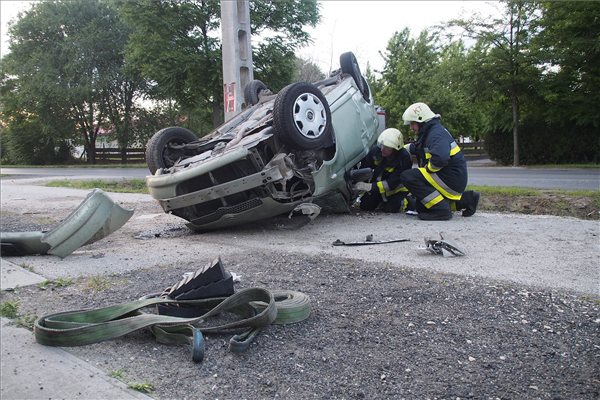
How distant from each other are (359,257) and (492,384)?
91.1 inches

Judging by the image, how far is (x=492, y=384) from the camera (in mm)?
2293

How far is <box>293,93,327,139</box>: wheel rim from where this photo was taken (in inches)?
211

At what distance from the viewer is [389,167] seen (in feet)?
23.3

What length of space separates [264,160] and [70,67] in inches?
1351

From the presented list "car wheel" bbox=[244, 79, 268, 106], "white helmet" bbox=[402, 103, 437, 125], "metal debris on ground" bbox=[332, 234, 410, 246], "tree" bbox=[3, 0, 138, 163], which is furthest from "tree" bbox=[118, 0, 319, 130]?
"metal debris on ground" bbox=[332, 234, 410, 246]

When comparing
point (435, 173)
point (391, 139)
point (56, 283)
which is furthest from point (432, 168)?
point (56, 283)

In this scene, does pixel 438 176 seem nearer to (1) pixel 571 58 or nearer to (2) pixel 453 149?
(2) pixel 453 149

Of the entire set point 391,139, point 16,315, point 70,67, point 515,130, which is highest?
point 70,67

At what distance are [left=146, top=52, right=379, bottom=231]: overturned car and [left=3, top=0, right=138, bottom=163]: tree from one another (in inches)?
1273

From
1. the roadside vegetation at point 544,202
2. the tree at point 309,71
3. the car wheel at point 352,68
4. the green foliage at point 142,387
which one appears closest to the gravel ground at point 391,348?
the green foliage at point 142,387

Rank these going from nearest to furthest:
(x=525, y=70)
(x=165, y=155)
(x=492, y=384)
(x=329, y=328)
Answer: (x=492, y=384) < (x=329, y=328) < (x=165, y=155) < (x=525, y=70)

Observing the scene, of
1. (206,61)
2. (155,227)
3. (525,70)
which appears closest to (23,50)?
(206,61)

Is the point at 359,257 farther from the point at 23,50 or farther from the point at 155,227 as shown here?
the point at 23,50

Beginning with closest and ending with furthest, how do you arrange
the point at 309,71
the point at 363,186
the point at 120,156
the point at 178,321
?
the point at 178,321
the point at 363,186
the point at 309,71
the point at 120,156
